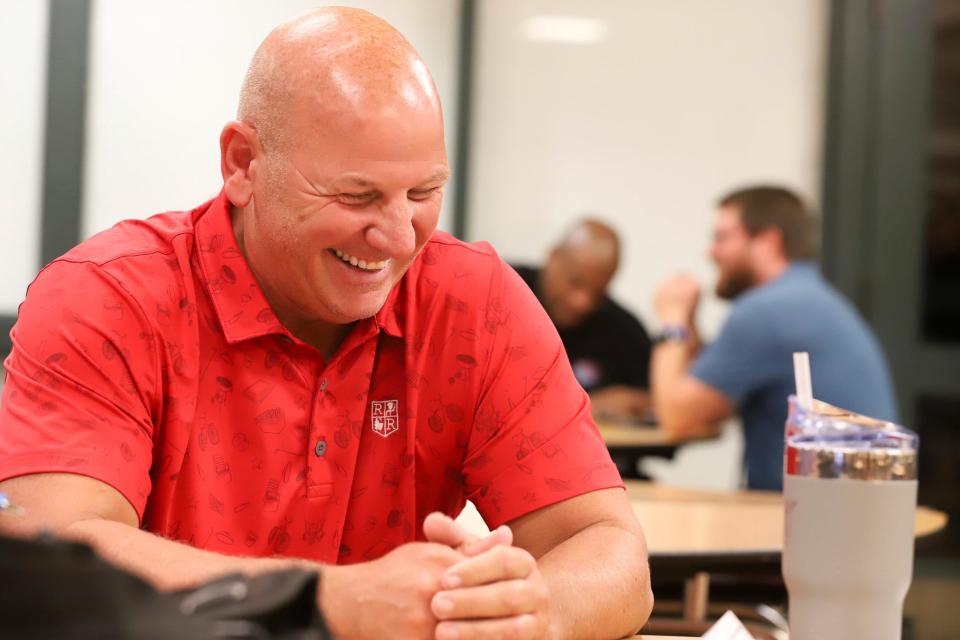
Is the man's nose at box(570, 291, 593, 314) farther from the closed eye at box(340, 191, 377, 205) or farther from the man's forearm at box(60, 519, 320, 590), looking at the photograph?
the man's forearm at box(60, 519, 320, 590)

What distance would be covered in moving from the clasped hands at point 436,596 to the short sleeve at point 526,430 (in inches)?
13.0

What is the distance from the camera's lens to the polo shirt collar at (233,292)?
4.65ft

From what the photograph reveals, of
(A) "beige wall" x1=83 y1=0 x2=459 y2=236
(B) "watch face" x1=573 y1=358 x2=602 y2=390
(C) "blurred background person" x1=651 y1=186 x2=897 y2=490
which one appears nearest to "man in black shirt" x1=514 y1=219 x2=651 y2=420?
(B) "watch face" x1=573 y1=358 x2=602 y2=390

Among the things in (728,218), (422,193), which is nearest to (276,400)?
(422,193)

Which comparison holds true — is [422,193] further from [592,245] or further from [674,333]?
[592,245]

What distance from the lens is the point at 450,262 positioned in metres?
1.56

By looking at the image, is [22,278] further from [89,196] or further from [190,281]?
[190,281]

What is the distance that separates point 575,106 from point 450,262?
384 centimetres

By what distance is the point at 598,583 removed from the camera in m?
1.25

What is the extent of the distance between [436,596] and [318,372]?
1.51ft

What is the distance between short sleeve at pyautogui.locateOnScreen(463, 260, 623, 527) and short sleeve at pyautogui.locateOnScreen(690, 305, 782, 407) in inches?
83.8

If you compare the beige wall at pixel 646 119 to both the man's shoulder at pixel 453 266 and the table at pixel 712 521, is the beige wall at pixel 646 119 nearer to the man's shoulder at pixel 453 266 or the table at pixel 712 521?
the table at pixel 712 521

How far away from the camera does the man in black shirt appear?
4824mm

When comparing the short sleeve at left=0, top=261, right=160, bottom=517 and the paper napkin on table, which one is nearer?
the paper napkin on table
